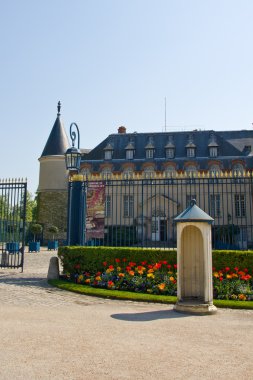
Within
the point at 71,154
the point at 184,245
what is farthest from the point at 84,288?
the point at 71,154

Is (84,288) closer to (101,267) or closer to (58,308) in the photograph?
(101,267)

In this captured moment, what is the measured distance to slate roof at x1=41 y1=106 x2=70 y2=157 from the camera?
3712 centimetres

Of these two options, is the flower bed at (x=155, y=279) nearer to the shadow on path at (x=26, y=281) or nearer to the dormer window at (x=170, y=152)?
the shadow on path at (x=26, y=281)

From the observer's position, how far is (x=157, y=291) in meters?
7.89

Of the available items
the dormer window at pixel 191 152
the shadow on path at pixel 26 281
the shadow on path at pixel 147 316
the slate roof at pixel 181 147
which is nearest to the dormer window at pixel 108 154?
the slate roof at pixel 181 147

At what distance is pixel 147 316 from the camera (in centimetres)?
585

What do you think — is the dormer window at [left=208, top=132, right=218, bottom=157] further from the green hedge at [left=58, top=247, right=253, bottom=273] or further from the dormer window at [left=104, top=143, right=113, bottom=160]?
the green hedge at [left=58, top=247, right=253, bottom=273]

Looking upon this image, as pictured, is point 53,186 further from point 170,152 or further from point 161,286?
point 161,286

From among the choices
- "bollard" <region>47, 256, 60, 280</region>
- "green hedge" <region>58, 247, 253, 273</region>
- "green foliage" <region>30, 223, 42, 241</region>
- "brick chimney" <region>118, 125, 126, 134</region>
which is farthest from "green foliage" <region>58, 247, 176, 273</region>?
"brick chimney" <region>118, 125, 126, 134</region>

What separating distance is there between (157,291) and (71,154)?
5218 millimetres

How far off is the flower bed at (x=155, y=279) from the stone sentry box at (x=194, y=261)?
730 millimetres

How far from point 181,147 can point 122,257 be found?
91.9ft

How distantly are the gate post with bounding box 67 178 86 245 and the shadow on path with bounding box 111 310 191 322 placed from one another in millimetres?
4660

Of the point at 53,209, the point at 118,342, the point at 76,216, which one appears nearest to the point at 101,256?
the point at 76,216
